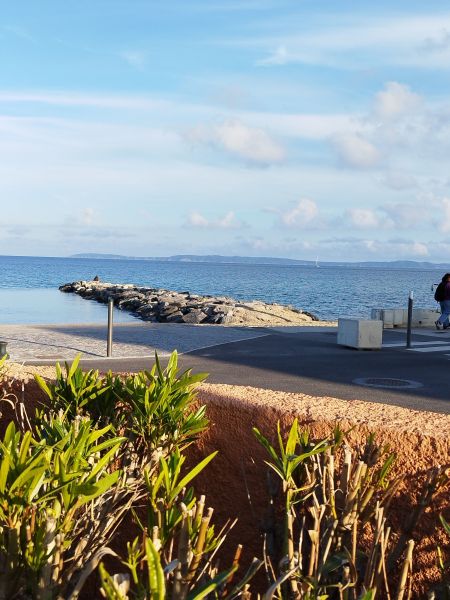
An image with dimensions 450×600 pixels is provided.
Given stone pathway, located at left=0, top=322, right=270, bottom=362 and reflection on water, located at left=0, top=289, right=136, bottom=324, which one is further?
reflection on water, located at left=0, top=289, right=136, bottom=324

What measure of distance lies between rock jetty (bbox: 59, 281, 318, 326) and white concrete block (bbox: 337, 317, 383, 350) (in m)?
8.92

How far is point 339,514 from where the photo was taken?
3.92 meters

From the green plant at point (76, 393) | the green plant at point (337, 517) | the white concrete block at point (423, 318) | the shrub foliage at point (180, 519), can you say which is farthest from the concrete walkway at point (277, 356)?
the green plant at point (337, 517)

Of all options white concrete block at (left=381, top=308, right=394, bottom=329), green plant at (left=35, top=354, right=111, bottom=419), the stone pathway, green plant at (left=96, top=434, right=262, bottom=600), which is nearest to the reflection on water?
the stone pathway

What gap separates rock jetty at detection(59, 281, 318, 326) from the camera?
31.8 m

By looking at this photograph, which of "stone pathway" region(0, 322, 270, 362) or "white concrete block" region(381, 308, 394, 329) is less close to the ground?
"white concrete block" region(381, 308, 394, 329)

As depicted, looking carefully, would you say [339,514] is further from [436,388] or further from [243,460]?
[436,388]

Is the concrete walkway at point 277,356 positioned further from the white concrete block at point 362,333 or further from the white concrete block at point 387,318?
the white concrete block at point 387,318

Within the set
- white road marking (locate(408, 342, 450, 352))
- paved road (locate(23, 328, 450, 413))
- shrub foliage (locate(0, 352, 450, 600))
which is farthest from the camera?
white road marking (locate(408, 342, 450, 352))

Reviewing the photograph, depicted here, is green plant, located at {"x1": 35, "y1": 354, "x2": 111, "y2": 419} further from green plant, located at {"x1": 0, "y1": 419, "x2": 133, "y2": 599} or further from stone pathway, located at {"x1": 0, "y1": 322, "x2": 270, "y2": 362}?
stone pathway, located at {"x1": 0, "y1": 322, "x2": 270, "y2": 362}

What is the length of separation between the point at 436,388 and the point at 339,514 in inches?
360

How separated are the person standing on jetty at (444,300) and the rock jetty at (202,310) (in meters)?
5.93

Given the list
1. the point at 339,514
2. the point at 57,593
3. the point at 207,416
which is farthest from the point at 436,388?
the point at 57,593

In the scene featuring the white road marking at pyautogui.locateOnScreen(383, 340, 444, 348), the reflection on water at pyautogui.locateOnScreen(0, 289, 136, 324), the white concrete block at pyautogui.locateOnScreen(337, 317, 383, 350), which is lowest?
the reflection on water at pyautogui.locateOnScreen(0, 289, 136, 324)
